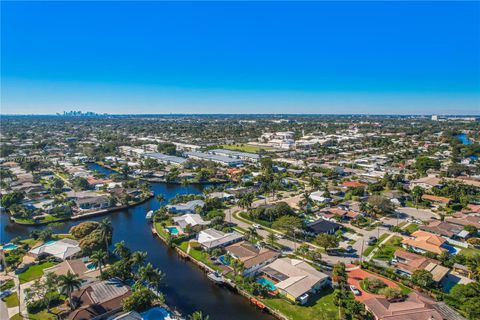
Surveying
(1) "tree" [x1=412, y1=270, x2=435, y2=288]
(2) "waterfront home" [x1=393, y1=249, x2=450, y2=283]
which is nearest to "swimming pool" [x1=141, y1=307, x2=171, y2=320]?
(1) "tree" [x1=412, y1=270, x2=435, y2=288]

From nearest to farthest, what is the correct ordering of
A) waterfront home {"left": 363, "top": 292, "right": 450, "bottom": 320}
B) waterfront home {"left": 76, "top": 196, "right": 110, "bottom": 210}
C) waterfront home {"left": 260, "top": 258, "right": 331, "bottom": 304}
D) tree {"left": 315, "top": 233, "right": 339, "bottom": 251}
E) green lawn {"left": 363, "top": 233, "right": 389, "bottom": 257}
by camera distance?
waterfront home {"left": 363, "top": 292, "right": 450, "bottom": 320}, waterfront home {"left": 260, "top": 258, "right": 331, "bottom": 304}, tree {"left": 315, "top": 233, "right": 339, "bottom": 251}, green lawn {"left": 363, "top": 233, "right": 389, "bottom": 257}, waterfront home {"left": 76, "top": 196, "right": 110, "bottom": 210}

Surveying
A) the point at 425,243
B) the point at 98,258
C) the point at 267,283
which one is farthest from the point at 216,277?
the point at 425,243

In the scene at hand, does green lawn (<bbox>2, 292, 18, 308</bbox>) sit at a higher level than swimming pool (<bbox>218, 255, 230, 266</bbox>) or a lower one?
lower

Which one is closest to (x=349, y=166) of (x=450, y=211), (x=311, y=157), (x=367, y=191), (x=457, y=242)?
(x=311, y=157)

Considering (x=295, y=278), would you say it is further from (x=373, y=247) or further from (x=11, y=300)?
(x=11, y=300)

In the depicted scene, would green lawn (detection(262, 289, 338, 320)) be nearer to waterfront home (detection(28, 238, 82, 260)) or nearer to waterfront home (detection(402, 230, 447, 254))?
waterfront home (detection(402, 230, 447, 254))
